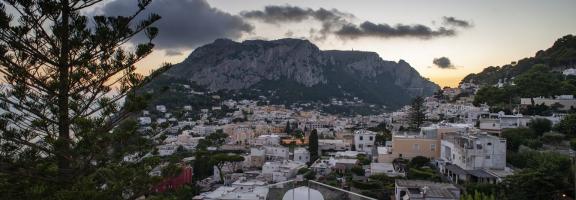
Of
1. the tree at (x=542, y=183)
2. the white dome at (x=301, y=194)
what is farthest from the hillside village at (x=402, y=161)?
the tree at (x=542, y=183)

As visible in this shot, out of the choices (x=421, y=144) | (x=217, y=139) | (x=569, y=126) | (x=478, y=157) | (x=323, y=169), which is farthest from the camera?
(x=217, y=139)

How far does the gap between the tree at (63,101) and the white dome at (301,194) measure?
130 inches

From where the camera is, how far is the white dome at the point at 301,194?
366 inches

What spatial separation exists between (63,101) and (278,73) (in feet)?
392

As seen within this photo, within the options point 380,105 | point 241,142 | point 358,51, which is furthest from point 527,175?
point 358,51

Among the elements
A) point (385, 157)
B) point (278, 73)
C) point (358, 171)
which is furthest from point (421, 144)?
point (278, 73)

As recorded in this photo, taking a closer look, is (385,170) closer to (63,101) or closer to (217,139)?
(63,101)

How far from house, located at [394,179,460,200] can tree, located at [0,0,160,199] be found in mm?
10296

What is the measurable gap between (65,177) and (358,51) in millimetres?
156634

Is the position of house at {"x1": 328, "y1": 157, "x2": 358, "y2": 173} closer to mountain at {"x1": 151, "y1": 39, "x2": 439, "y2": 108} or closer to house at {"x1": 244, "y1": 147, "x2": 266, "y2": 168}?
house at {"x1": 244, "y1": 147, "x2": 266, "y2": 168}

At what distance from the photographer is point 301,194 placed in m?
9.33

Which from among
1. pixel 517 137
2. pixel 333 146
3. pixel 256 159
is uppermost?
pixel 517 137

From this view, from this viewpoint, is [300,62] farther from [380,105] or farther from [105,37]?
[105,37]

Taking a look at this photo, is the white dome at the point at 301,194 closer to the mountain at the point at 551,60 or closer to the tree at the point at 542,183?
the tree at the point at 542,183
